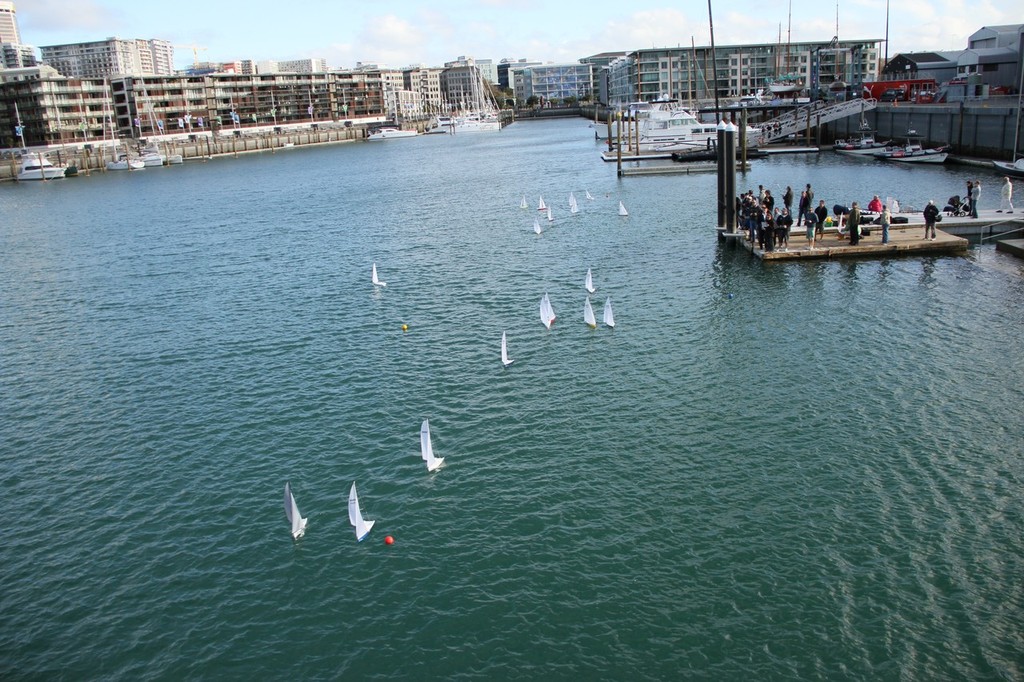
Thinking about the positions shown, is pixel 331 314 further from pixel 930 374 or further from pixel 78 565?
pixel 930 374

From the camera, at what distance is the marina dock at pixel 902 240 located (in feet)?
107

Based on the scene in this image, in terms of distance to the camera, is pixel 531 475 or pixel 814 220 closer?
pixel 531 475

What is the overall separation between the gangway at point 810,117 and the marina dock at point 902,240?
2075 inches

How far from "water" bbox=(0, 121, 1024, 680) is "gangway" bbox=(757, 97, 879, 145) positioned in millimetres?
57447

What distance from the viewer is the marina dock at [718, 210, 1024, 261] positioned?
3262 centimetres

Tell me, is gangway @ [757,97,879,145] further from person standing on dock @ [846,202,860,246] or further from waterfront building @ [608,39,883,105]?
waterfront building @ [608,39,883,105]

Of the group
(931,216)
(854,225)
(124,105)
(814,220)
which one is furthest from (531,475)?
(124,105)

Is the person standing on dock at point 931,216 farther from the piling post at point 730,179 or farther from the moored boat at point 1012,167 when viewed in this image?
the moored boat at point 1012,167

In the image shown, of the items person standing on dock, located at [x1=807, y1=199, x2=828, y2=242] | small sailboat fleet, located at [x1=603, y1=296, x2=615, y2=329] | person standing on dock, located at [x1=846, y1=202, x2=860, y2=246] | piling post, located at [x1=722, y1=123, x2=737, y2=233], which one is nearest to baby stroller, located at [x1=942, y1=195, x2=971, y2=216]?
person standing on dock, located at [x1=807, y1=199, x2=828, y2=242]

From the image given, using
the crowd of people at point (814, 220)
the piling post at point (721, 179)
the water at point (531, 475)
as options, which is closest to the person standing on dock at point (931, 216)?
the crowd of people at point (814, 220)

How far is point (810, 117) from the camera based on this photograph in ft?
282

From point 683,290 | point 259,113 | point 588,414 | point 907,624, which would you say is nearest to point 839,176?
point 683,290

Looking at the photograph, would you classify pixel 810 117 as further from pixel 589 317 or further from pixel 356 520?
pixel 356 520

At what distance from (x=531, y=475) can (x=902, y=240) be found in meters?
23.6
